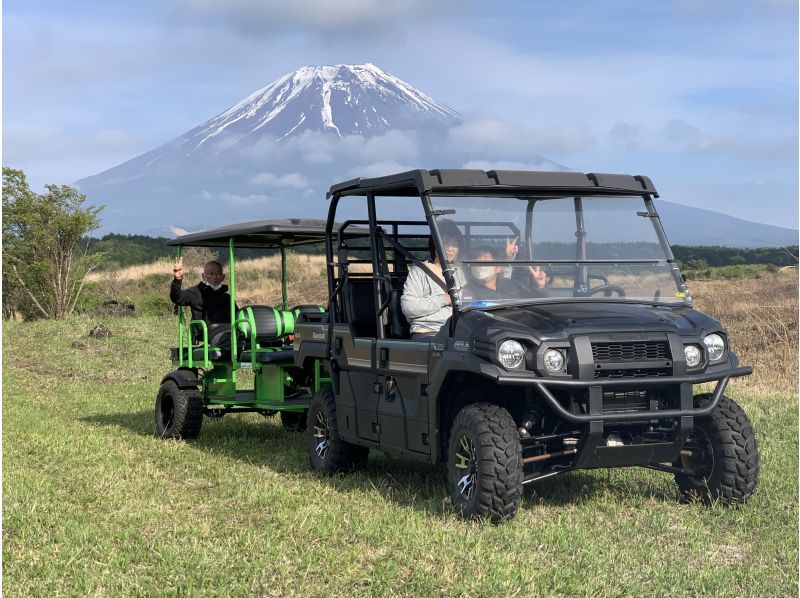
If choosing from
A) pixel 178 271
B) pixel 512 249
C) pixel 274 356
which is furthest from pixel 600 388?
pixel 178 271

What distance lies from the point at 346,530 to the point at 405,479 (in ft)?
6.76

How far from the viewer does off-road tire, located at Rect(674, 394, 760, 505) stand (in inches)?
297

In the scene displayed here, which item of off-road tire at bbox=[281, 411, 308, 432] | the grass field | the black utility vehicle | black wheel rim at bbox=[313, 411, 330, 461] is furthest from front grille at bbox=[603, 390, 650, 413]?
off-road tire at bbox=[281, 411, 308, 432]

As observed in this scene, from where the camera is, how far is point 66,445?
10.9 meters

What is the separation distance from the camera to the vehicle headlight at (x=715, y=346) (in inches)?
292

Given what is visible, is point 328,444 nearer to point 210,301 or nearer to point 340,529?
point 340,529

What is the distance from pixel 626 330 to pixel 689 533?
4.42 ft

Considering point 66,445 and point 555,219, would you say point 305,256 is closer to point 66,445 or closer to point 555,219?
point 66,445

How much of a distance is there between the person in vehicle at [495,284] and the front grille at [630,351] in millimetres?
943

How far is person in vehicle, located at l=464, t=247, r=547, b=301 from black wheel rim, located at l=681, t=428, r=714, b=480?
150 centimetres

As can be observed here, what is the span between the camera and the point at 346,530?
7000mm

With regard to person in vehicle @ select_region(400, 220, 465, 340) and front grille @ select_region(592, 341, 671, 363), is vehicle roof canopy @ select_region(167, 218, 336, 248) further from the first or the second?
front grille @ select_region(592, 341, 671, 363)

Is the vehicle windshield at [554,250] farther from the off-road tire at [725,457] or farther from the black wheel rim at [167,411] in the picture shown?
the black wheel rim at [167,411]

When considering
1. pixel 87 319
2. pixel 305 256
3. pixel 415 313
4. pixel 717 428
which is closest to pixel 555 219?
pixel 415 313
